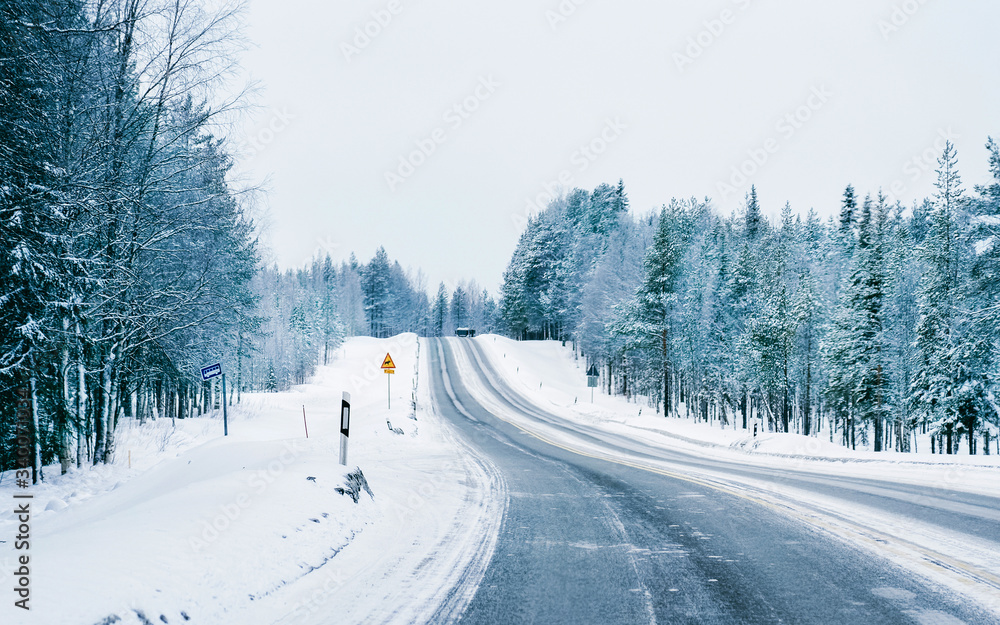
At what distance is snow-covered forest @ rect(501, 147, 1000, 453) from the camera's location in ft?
84.6

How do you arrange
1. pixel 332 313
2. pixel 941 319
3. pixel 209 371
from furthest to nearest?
pixel 332 313
pixel 941 319
pixel 209 371

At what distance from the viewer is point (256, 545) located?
4.71m

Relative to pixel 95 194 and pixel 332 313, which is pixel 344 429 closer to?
pixel 95 194

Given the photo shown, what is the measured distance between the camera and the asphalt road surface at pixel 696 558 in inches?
160

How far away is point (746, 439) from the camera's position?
19.9 metres

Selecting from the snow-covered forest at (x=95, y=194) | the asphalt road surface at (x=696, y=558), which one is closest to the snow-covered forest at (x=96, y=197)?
the snow-covered forest at (x=95, y=194)

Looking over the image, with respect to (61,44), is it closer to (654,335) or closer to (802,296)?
(654,335)

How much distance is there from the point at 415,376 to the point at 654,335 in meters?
20.4

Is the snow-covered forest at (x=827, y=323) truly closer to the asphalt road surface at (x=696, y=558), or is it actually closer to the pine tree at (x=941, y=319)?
the pine tree at (x=941, y=319)

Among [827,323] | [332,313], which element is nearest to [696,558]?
[827,323]

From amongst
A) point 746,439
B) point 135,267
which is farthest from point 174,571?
point 746,439

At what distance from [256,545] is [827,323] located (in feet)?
150

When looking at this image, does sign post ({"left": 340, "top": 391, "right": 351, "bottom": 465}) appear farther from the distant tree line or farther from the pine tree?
the pine tree

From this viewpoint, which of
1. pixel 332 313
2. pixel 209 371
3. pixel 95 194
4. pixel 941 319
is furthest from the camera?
pixel 332 313
